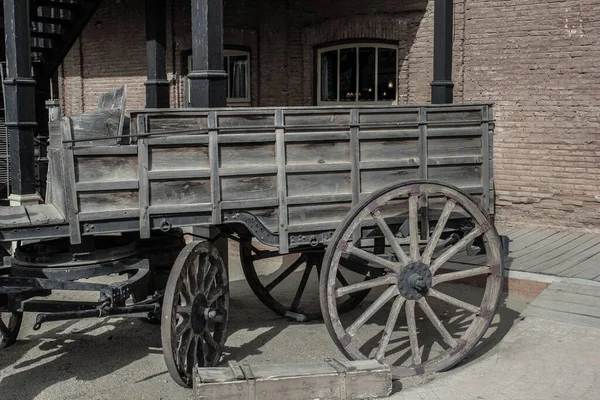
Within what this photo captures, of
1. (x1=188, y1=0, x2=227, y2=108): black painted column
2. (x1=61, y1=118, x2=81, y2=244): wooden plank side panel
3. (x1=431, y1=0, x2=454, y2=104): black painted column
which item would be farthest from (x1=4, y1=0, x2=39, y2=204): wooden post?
(x1=431, y1=0, x2=454, y2=104): black painted column

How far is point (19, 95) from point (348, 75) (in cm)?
509

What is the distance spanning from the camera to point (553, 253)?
7.74 metres

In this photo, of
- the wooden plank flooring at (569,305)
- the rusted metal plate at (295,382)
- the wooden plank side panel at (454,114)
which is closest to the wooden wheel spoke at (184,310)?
the rusted metal plate at (295,382)

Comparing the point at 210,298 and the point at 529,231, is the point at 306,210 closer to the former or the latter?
the point at 210,298

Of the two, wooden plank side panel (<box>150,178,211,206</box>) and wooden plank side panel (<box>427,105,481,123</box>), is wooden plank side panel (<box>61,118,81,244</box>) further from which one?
wooden plank side panel (<box>427,105,481,123</box>)

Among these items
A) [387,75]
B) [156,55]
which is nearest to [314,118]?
[156,55]

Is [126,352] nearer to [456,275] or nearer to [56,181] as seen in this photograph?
[56,181]

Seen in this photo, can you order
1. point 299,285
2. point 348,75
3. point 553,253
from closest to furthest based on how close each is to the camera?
point 299,285, point 553,253, point 348,75

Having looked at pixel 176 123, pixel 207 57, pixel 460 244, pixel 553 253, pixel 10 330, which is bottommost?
pixel 10 330

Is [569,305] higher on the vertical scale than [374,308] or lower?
lower

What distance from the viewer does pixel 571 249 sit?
790cm

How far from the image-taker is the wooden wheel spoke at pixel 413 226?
15.8 ft

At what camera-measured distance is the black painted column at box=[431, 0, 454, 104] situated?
7195 mm

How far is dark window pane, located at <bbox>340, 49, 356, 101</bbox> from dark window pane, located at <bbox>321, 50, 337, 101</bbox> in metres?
0.15
